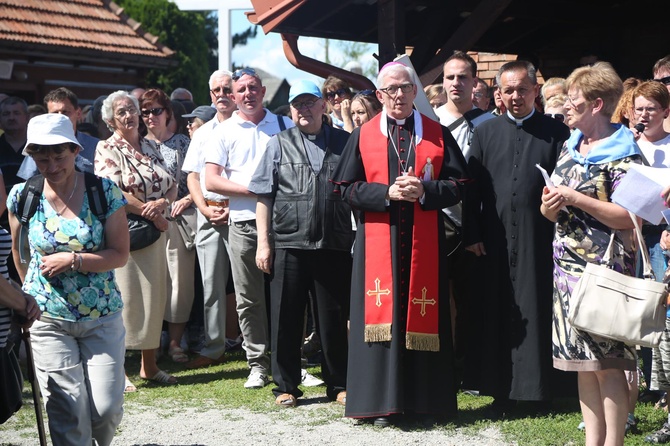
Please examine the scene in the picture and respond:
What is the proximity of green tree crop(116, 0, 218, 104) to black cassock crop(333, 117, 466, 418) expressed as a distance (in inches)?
1345

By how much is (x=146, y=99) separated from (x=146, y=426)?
3244 mm

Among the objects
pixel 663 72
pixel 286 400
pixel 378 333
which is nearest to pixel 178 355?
pixel 286 400

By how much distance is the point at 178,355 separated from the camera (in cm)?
852

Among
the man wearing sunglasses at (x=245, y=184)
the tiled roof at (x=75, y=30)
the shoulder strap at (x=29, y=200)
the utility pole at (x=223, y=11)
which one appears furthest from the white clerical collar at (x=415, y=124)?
the utility pole at (x=223, y=11)

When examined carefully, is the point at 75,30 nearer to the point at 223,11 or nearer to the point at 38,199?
the point at 223,11

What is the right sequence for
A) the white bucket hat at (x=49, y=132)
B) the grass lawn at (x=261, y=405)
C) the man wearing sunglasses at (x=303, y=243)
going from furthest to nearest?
the man wearing sunglasses at (x=303, y=243), the grass lawn at (x=261, y=405), the white bucket hat at (x=49, y=132)

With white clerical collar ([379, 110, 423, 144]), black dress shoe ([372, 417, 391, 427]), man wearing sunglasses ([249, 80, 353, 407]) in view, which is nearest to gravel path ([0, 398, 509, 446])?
black dress shoe ([372, 417, 391, 427])

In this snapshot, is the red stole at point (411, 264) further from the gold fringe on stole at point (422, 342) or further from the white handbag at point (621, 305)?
the white handbag at point (621, 305)

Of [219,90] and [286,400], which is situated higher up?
[219,90]

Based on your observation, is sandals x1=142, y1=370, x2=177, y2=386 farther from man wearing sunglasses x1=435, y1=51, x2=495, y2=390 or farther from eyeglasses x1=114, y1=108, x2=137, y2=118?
man wearing sunglasses x1=435, y1=51, x2=495, y2=390

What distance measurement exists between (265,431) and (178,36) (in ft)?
125

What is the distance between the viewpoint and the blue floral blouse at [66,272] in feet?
16.2

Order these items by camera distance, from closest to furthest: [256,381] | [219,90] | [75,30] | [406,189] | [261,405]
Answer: [406,189]
[261,405]
[256,381]
[219,90]
[75,30]

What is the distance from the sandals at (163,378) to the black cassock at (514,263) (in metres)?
2.59
